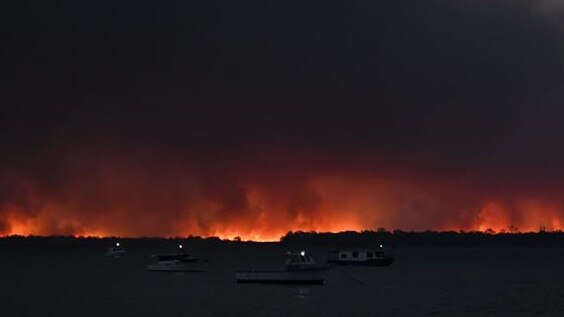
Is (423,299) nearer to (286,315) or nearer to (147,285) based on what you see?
(286,315)

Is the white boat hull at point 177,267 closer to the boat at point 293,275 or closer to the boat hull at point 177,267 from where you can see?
the boat hull at point 177,267

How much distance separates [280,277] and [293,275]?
80.8 inches

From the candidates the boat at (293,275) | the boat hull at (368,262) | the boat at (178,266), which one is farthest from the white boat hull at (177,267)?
the boat at (293,275)

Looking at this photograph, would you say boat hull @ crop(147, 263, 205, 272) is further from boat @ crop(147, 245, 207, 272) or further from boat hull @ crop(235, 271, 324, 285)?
boat hull @ crop(235, 271, 324, 285)

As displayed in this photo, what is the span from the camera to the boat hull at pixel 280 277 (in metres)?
118

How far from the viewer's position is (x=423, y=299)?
10831 centimetres

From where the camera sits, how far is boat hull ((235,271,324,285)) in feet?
387

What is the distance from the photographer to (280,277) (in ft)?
387

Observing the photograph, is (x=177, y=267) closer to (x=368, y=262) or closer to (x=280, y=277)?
(x=368, y=262)

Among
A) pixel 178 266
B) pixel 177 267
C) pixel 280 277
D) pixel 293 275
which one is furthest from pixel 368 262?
pixel 280 277

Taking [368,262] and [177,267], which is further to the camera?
[368,262]

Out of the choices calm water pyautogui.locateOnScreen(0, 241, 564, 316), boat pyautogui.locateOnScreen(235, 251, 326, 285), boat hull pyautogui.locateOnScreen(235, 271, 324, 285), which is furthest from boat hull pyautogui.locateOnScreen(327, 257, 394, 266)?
boat hull pyautogui.locateOnScreen(235, 271, 324, 285)

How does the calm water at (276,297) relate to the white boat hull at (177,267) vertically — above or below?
below

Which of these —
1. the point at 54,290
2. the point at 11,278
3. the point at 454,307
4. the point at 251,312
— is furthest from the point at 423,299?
the point at 11,278
